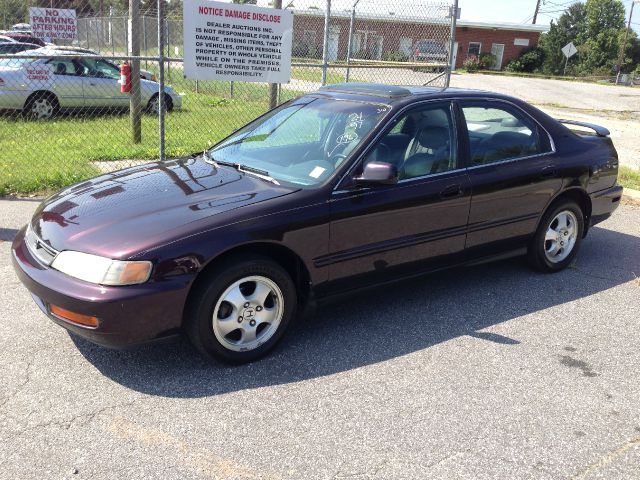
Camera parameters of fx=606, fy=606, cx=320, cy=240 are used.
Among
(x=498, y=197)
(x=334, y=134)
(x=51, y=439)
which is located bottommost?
(x=51, y=439)

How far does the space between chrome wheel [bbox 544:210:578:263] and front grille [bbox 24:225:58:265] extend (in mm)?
3871

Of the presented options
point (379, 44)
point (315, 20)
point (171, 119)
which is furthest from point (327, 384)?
point (171, 119)

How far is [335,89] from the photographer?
4.82 metres

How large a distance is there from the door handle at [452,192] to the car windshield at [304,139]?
702mm

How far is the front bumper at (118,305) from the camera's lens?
310 centimetres

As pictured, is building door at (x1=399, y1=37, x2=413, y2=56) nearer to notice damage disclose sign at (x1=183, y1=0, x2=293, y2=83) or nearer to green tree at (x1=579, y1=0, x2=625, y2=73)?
notice damage disclose sign at (x1=183, y1=0, x2=293, y2=83)

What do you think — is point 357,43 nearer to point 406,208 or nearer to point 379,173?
point 406,208

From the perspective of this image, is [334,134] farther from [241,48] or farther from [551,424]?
[241,48]

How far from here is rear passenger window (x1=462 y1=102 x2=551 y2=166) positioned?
460cm

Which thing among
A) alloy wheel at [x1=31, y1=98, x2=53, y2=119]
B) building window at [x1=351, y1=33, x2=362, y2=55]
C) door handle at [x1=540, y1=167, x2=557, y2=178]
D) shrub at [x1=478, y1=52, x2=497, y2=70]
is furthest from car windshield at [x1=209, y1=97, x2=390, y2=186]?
shrub at [x1=478, y1=52, x2=497, y2=70]

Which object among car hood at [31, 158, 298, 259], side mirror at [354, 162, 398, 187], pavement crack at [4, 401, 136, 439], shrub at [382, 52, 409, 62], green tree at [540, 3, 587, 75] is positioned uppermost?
green tree at [540, 3, 587, 75]

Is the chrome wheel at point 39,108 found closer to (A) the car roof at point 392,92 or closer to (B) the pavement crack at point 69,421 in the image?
(A) the car roof at point 392,92

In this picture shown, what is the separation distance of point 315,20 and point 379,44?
5.26ft

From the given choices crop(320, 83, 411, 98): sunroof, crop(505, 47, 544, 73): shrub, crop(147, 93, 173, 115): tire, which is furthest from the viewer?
→ crop(505, 47, 544, 73): shrub
